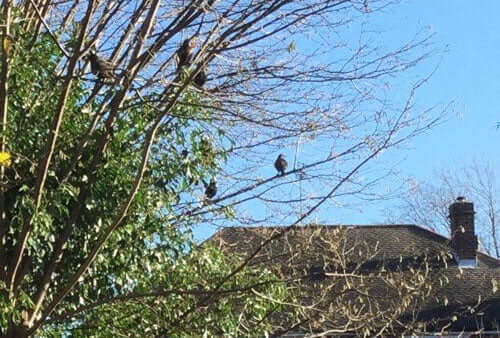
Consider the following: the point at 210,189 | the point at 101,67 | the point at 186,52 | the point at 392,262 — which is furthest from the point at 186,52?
the point at 392,262

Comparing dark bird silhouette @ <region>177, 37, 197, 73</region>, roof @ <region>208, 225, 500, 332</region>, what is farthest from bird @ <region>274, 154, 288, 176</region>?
dark bird silhouette @ <region>177, 37, 197, 73</region>

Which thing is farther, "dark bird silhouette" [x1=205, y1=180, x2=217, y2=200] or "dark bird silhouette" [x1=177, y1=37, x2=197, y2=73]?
"dark bird silhouette" [x1=205, y1=180, x2=217, y2=200]

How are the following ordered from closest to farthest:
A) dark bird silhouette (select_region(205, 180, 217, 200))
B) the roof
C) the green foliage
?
the green foliage
the roof
dark bird silhouette (select_region(205, 180, 217, 200))

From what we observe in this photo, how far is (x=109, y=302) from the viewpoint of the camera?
26.8ft

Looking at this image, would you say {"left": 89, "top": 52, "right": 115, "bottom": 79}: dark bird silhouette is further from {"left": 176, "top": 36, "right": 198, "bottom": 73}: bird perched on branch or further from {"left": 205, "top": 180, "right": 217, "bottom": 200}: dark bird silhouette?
{"left": 205, "top": 180, "right": 217, "bottom": 200}: dark bird silhouette

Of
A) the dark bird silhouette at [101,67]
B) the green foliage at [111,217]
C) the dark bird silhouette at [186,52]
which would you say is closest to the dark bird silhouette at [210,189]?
the green foliage at [111,217]

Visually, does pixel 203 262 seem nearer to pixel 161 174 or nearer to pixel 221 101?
pixel 161 174

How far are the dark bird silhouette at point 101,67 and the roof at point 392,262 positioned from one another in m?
2.20

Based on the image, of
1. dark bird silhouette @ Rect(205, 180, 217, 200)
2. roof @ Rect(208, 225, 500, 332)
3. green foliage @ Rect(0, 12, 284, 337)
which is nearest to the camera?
green foliage @ Rect(0, 12, 284, 337)

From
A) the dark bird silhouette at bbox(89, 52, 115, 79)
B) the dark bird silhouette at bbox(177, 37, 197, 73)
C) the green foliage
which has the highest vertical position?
the dark bird silhouette at bbox(177, 37, 197, 73)

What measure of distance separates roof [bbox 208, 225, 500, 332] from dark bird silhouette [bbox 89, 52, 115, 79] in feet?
7.23

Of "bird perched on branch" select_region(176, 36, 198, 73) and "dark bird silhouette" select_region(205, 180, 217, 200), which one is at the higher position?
"bird perched on branch" select_region(176, 36, 198, 73)

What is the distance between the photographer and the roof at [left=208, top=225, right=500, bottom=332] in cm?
932

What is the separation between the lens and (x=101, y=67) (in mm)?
8789
